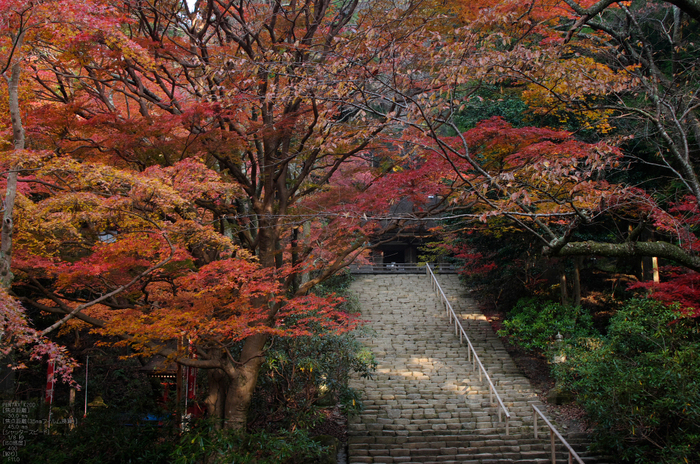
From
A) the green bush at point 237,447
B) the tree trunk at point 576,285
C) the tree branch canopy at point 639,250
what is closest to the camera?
the tree branch canopy at point 639,250

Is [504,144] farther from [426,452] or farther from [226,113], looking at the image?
[426,452]

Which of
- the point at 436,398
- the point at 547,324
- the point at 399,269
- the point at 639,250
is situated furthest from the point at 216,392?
the point at 399,269

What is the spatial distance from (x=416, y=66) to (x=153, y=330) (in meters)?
6.02

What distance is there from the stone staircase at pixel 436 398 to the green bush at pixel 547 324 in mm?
1170

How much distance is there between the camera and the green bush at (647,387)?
6.99 meters

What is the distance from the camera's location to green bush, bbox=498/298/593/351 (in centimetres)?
1195

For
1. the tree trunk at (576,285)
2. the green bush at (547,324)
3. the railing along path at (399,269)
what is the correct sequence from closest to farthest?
the green bush at (547,324)
the tree trunk at (576,285)
the railing along path at (399,269)

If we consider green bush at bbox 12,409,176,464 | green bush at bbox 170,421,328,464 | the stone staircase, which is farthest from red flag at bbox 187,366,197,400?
the stone staircase

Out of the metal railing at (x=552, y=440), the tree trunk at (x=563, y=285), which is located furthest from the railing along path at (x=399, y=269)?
the metal railing at (x=552, y=440)

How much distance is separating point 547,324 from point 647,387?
15.3 feet

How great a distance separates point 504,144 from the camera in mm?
9484

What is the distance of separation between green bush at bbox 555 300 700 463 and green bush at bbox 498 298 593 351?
219cm

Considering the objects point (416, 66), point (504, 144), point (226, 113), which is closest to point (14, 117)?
point (226, 113)

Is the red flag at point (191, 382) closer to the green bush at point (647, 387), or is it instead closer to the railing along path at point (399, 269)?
the green bush at point (647, 387)
